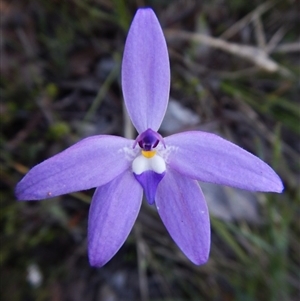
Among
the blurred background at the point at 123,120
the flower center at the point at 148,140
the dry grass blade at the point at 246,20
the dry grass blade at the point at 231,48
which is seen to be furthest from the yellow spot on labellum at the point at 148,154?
the dry grass blade at the point at 246,20

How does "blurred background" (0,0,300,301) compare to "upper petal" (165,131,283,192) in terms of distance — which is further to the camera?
"blurred background" (0,0,300,301)

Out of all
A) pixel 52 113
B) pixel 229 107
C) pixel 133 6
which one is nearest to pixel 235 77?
pixel 229 107

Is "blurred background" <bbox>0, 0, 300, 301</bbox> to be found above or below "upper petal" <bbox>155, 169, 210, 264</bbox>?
below

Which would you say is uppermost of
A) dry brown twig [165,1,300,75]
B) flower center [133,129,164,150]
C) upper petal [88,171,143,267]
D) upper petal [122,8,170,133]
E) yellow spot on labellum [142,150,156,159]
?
upper petal [122,8,170,133]

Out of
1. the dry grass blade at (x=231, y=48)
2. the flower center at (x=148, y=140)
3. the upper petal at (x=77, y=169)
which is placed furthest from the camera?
the dry grass blade at (x=231, y=48)

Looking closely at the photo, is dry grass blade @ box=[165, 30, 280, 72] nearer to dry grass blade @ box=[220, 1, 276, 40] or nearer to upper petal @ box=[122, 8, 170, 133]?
dry grass blade @ box=[220, 1, 276, 40]

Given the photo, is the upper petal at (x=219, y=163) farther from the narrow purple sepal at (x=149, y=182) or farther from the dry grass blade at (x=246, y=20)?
the dry grass blade at (x=246, y=20)

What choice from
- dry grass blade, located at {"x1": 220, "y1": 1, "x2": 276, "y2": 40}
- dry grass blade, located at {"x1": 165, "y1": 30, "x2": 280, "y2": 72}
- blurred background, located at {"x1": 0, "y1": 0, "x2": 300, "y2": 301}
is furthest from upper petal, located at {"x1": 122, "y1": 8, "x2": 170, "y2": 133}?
dry grass blade, located at {"x1": 220, "y1": 1, "x2": 276, "y2": 40}
